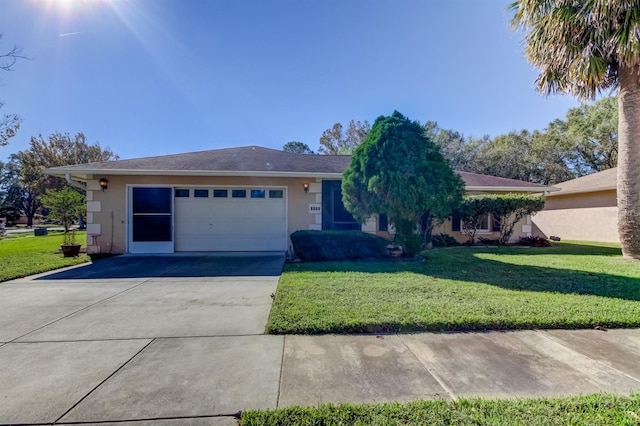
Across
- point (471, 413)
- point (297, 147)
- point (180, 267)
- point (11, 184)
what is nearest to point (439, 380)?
point (471, 413)

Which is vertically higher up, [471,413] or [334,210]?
[334,210]

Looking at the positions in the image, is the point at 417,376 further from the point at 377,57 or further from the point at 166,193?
the point at 377,57

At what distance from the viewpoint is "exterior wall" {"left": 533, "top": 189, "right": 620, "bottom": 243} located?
13.6 meters

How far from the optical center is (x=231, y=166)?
33.5 ft

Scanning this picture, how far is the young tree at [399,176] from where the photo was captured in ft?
23.9

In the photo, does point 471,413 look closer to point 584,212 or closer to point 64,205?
point 64,205

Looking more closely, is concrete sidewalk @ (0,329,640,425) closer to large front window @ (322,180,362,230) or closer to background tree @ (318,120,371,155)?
large front window @ (322,180,362,230)

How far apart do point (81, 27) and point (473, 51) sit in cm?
1183

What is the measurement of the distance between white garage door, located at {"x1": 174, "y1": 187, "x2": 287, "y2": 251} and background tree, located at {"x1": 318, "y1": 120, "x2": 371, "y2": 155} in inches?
920

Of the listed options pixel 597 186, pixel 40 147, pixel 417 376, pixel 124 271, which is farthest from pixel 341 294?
pixel 40 147

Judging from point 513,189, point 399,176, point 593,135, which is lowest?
point 399,176

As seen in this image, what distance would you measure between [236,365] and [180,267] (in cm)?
569

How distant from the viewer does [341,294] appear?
4914mm

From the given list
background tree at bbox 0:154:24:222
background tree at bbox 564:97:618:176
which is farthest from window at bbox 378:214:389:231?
background tree at bbox 0:154:24:222
